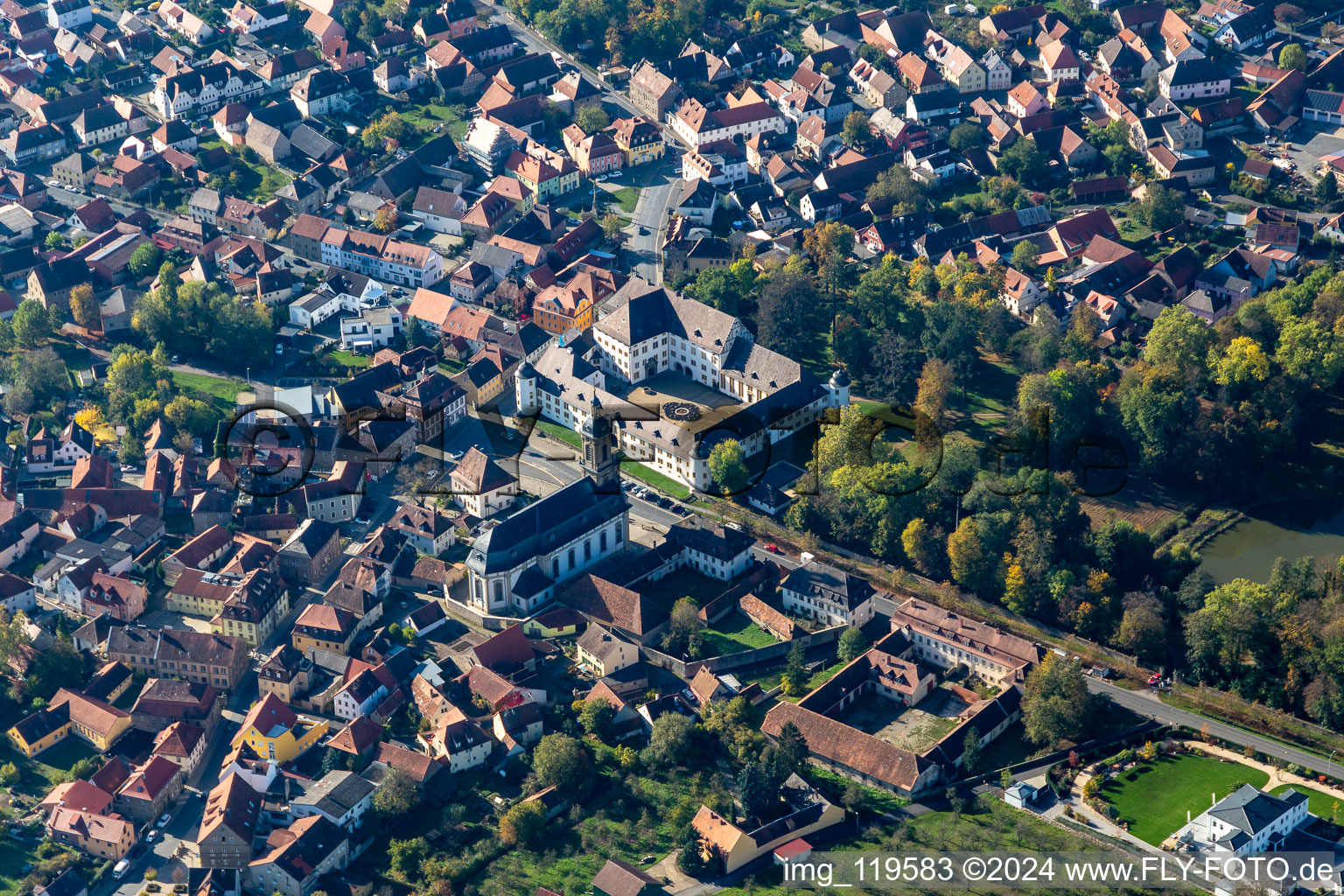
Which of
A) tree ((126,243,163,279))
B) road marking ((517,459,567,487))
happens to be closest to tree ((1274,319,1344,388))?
road marking ((517,459,567,487))

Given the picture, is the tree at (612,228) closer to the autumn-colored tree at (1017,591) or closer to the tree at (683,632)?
the tree at (683,632)

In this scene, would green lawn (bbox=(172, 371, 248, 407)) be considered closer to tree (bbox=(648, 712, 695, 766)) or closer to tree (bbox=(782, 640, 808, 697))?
tree (bbox=(648, 712, 695, 766))

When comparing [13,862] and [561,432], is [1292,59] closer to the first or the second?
[561,432]

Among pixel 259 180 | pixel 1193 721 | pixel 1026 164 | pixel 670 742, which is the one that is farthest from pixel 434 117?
pixel 1193 721

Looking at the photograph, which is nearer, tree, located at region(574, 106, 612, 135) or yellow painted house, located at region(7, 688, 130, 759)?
yellow painted house, located at region(7, 688, 130, 759)

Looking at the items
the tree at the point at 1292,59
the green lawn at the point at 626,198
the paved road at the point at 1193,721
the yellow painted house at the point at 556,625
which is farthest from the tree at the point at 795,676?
the tree at the point at 1292,59

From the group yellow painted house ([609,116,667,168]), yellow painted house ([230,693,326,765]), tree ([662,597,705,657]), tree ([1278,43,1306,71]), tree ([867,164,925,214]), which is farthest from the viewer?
tree ([1278,43,1306,71])

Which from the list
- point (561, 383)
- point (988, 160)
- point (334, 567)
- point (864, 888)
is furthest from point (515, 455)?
point (988, 160)
